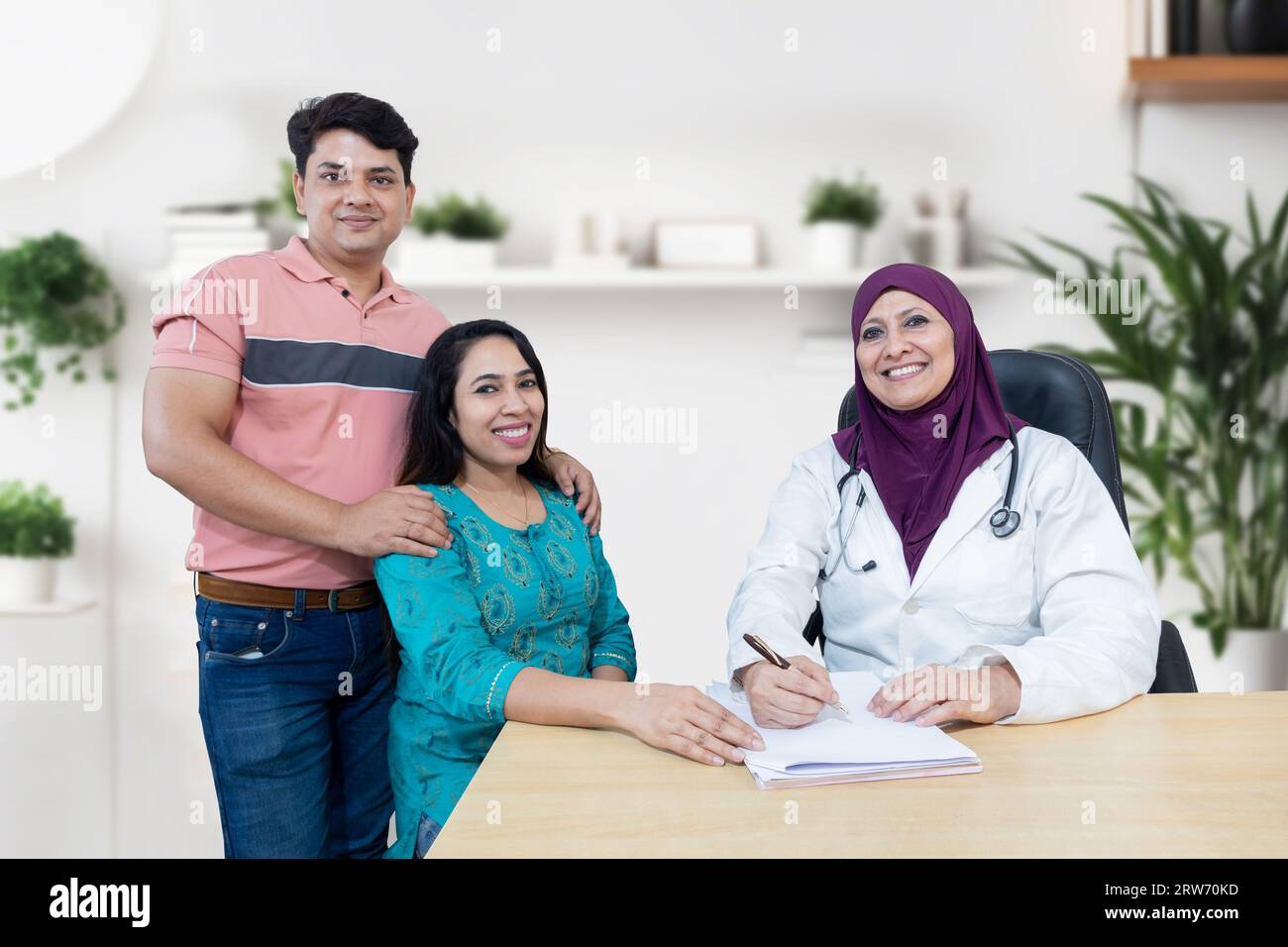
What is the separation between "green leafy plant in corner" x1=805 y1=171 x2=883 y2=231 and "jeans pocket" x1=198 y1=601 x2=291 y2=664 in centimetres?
206

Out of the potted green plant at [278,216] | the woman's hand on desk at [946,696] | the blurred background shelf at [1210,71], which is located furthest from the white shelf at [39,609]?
the blurred background shelf at [1210,71]

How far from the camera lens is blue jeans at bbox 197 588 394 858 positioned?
1747 mm

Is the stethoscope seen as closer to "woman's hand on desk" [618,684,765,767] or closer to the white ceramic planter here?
A: "woman's hand on desk" [618,684,765,767]

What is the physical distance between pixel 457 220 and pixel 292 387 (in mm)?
1576

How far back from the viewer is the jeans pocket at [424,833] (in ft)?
5.08

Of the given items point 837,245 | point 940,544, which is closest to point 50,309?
point 837,245

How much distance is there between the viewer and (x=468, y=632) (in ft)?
4.84

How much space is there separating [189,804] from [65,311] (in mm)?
1535

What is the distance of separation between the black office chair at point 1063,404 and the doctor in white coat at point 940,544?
0.56ft

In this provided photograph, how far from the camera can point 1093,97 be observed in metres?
3.27

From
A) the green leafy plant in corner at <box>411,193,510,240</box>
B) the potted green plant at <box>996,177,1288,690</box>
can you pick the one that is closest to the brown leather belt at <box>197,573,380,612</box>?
the green leafy plant in corner at <box>411,193,510,240</box>

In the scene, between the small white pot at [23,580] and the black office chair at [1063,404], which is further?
the small white pot at [23,580]

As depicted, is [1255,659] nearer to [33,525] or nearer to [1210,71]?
[1210,71]

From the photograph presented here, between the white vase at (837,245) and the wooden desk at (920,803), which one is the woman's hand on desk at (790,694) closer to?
the wooden desk at (920,803)
